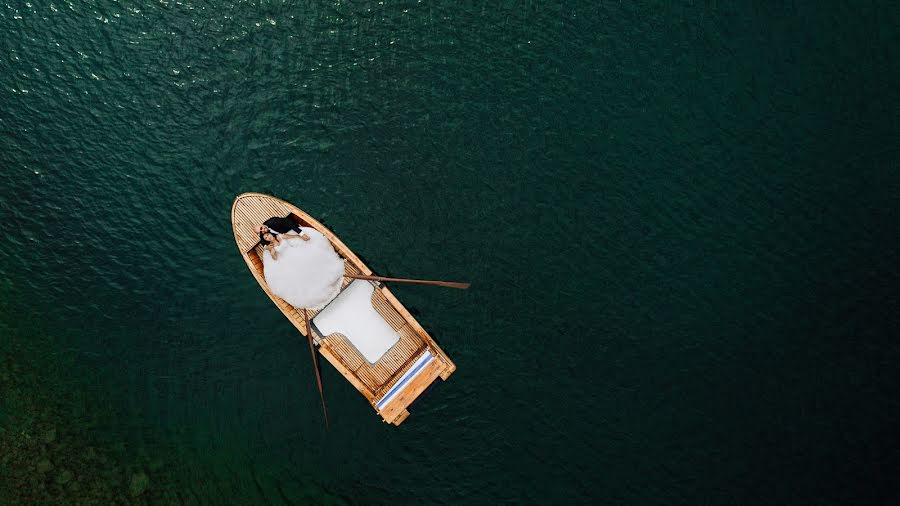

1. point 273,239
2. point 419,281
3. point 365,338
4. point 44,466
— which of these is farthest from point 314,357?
point 44,466

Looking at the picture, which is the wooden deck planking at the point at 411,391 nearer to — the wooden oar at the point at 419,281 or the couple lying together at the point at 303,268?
the wooden oar at the point at 419,281

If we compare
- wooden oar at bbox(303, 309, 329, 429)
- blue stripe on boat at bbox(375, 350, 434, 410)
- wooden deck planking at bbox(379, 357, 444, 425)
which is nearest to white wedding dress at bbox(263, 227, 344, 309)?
wooden oar at bbox(303, 309, 329, 429)

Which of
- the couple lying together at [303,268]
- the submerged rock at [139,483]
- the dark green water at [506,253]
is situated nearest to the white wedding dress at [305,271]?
the couple lying together at [303,268]

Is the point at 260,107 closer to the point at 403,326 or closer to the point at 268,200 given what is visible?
the point at 268,200

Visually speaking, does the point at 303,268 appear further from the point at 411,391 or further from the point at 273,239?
the point at 411,391

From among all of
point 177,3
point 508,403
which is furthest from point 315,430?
point 177,3
